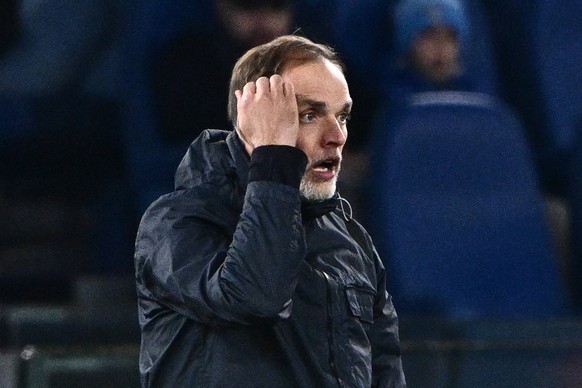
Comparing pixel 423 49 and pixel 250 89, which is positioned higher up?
pixel 250 89

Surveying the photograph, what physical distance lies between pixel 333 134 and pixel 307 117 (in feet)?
0.13

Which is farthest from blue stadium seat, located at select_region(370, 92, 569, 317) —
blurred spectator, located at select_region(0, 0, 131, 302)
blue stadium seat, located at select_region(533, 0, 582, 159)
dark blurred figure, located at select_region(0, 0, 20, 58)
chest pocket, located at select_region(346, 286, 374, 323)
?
chest pocket, located at select_region(346, 286, 374, 323)

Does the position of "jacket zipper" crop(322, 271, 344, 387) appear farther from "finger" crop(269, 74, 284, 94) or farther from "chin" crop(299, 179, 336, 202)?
"finger" crop(269, 74, 284, 94)

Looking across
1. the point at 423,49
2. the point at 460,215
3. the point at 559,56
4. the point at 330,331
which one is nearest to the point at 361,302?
the point at 330,331

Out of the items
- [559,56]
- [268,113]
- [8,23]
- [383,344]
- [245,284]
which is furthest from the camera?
[559,56]

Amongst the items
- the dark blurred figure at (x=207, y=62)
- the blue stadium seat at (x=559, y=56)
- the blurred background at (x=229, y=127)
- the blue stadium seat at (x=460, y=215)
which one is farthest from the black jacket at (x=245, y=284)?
the blue stadium seat at (x=559, y=56)

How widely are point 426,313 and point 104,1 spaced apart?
3.88 feet

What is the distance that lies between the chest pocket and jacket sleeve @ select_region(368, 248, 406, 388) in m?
0.09

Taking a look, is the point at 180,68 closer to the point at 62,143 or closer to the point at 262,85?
the point at 62,143

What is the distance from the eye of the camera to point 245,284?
136cm

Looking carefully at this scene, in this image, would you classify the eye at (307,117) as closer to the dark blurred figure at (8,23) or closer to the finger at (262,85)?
the finger at (262,85)

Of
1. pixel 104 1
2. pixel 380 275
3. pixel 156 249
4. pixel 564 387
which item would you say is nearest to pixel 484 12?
pixel 104 1

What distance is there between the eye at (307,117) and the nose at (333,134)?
2 cm

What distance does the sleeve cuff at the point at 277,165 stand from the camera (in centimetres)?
142
